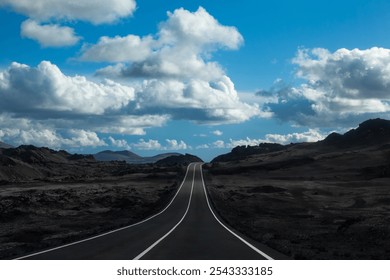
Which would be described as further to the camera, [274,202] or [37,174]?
[37,174]

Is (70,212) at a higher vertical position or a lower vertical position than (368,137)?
lower

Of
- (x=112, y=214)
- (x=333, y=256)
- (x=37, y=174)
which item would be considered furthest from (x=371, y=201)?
(x=37, y=174)

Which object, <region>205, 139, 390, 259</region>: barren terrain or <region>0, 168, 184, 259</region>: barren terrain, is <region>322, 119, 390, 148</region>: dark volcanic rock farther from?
<region>0, 168, 184, 259</region>: barren terrain

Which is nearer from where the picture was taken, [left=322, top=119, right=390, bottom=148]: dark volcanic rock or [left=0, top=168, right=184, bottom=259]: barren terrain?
[left=0, top=168, right=184, bottom=259]: barren terrain


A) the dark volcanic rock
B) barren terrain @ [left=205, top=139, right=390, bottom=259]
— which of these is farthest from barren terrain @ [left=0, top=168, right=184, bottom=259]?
the dark volcanic rock

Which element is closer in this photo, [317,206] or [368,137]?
[317,206]

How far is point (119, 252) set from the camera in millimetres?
16719

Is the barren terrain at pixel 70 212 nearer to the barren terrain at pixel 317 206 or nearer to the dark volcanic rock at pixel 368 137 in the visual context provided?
the barren terrain at pixel 317 206

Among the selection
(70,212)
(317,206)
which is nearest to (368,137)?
(317,206)

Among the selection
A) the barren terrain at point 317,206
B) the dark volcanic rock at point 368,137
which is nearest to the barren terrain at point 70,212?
the barren terrain at point 317,206

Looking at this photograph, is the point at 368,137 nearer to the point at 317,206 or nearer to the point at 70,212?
the point at 317,206
